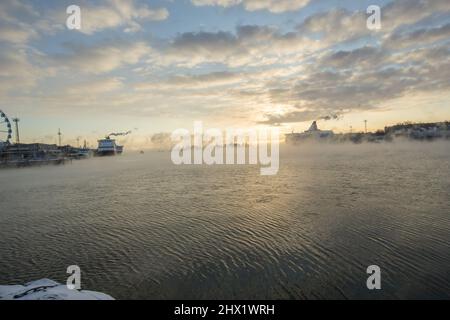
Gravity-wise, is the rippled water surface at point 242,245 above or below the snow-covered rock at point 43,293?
below

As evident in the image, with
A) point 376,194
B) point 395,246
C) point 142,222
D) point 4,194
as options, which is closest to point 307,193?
point 376,194

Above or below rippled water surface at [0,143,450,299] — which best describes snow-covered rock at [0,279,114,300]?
above

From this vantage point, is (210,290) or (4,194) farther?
(4,194)

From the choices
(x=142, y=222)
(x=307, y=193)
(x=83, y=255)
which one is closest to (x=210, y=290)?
(x=83, y=255)

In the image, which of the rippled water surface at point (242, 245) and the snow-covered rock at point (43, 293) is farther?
the rippled water surface at point (242, 245)

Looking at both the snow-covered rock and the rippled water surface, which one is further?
the rippled water surface

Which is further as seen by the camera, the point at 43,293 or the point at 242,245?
the point at 242,245

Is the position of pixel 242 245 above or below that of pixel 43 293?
below

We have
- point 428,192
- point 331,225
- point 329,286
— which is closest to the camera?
point 329,286

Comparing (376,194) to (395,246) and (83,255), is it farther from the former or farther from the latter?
(83,255)

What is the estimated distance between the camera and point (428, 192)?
87.2 feet
